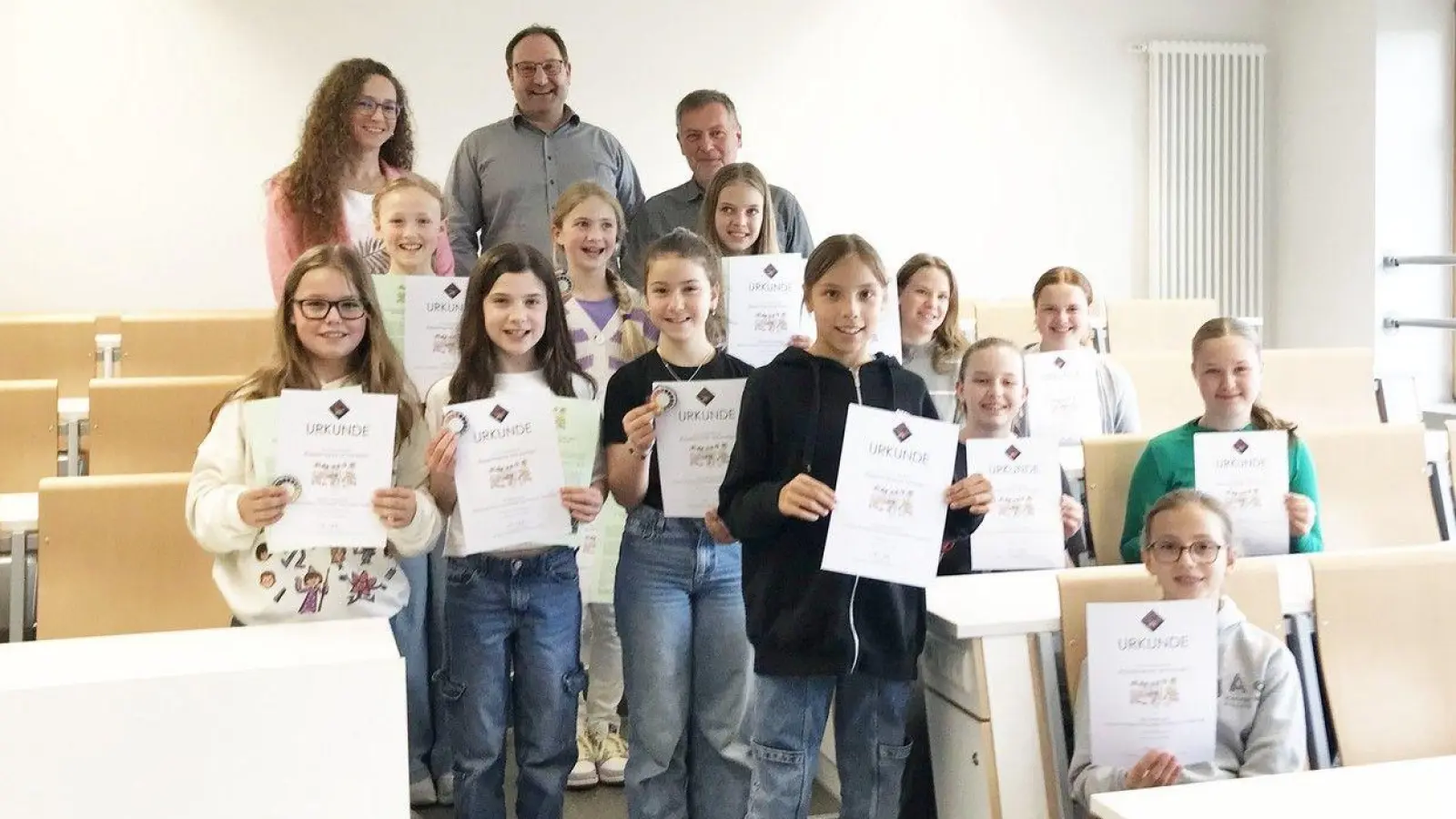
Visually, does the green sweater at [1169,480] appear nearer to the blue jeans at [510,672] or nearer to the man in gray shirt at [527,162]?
the blue jeans at [510,672]

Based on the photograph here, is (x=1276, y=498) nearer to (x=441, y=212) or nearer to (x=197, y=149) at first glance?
(x=441, y=212)

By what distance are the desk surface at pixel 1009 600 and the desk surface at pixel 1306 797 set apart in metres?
0.64

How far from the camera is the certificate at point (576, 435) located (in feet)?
8.52

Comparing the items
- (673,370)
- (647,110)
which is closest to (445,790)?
(673,370)

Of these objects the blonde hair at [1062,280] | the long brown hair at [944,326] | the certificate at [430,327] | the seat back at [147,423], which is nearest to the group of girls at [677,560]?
the certificate at [430,327]

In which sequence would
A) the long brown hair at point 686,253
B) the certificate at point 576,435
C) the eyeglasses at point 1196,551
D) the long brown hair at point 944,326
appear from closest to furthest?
the eyeglasses at point 1196,551 < the certificate at point 576,435 < the long brown hair at point 686,253 < the long brown hair at point 944,326

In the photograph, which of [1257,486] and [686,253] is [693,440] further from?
[1257,486]

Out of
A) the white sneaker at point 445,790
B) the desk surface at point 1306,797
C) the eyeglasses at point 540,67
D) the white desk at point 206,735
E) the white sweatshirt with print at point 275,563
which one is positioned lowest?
the white sneaker at point 445,790

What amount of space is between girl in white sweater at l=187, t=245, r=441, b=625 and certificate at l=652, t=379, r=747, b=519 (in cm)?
49

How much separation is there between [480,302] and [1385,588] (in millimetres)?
1915

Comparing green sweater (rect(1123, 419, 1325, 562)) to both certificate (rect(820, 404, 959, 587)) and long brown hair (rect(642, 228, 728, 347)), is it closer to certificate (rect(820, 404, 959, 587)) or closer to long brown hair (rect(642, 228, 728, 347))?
certificate (rect(820, 404, 959, 587))

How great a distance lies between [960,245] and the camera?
7.61 m

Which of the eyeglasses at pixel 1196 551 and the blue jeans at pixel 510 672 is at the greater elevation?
the eyeglasses at pixel 1196 551

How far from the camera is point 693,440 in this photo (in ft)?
8.73
